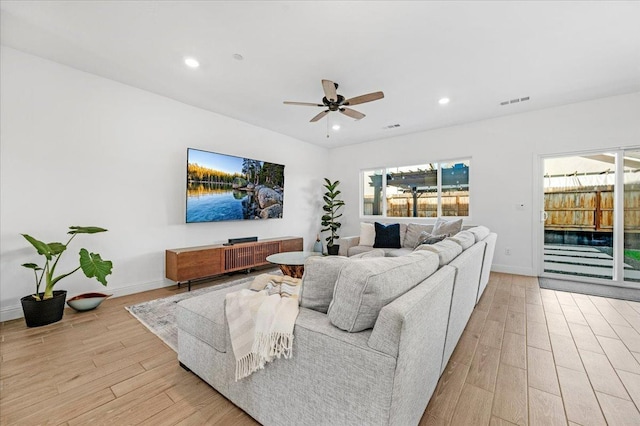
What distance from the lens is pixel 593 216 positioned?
5527 millimetres

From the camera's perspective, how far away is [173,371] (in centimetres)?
183

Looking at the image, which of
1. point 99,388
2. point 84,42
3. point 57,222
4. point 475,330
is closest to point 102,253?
point 57,222

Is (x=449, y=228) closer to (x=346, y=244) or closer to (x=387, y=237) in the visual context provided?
(x=387, y=237)

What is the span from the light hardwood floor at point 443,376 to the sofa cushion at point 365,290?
2.73 feet

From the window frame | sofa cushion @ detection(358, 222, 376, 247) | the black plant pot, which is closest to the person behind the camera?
the black plant pot

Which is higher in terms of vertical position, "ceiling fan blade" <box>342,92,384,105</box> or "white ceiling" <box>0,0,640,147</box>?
"white ceiling" <box>0,0,640,147</box>

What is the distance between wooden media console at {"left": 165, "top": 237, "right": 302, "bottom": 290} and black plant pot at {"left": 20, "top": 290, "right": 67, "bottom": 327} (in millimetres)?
1125

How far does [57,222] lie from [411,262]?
3.70 meters

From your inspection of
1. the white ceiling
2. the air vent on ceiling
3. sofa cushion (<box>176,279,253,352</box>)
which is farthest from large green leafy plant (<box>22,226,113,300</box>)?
the air vent on ceiling

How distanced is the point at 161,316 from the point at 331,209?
167 inches

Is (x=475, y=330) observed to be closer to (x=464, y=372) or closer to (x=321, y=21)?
(x=464, y=372)

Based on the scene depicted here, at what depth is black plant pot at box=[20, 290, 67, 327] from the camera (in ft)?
8.02

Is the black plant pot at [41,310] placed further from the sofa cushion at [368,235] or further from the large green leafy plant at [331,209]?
the large green leafy plant at [331,209]

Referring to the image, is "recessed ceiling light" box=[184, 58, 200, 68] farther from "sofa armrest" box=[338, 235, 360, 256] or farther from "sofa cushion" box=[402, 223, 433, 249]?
"sofa cushion" box=[402, 223, 433, 249]
